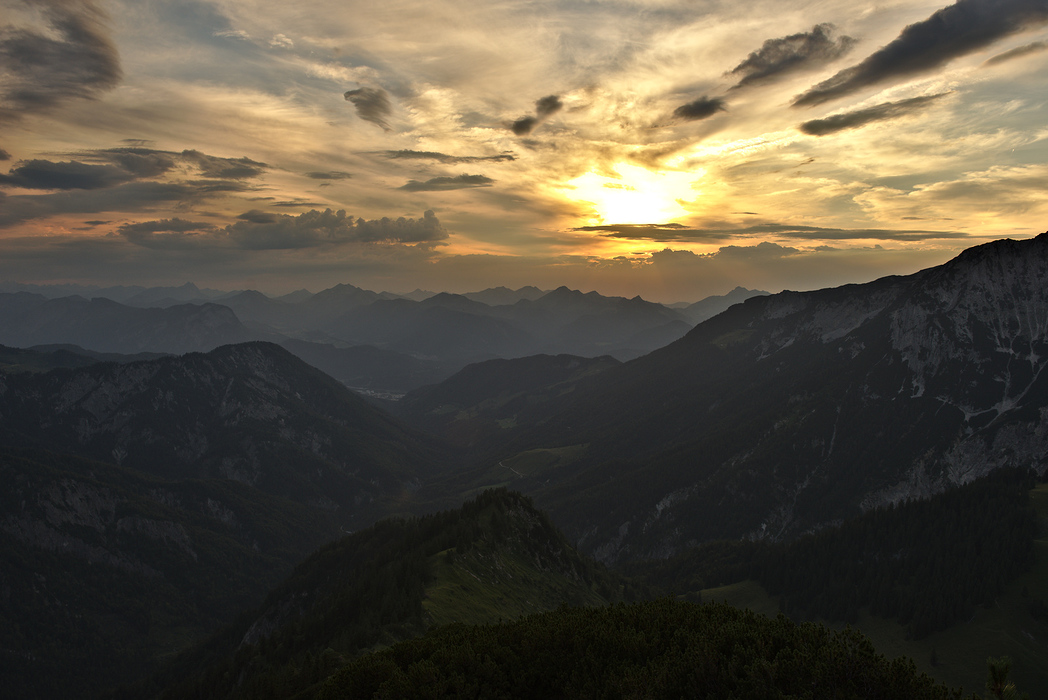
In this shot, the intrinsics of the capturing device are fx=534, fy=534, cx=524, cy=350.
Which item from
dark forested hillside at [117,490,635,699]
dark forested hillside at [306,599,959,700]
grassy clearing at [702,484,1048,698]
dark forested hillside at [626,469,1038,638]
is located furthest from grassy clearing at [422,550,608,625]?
grassy clearing at [702,484,1048,698]

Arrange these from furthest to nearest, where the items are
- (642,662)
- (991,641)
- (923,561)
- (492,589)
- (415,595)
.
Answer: (923,561) < (492,589) < (415,595) < (991,641) < (642,662)

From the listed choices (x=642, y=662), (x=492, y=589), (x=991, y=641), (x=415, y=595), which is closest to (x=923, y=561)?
(x=991, y=641)

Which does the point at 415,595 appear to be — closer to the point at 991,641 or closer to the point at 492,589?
the point at 492,589

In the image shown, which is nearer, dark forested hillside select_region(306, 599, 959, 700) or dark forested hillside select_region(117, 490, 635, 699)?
dark forested hillside select_region(306, 599, 959, 700)

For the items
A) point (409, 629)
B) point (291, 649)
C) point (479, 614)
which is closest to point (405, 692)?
point (409, 629)

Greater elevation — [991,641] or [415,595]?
[415,595]

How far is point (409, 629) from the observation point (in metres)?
111

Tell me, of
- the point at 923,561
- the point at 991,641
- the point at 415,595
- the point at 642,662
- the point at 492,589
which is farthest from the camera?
the point at 923,561

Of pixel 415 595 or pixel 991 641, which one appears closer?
pixel 991 641

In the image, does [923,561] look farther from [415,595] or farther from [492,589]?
[415,595]

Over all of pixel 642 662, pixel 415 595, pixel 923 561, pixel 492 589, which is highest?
pixel 642 662

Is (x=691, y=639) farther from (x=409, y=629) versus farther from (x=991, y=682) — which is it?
(x=409, y=629)

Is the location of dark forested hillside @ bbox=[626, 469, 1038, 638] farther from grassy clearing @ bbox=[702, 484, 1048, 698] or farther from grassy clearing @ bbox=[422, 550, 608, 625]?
grassy clearing @ bbox=[422, 550, 608, 625]

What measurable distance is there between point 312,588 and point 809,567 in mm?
180201
